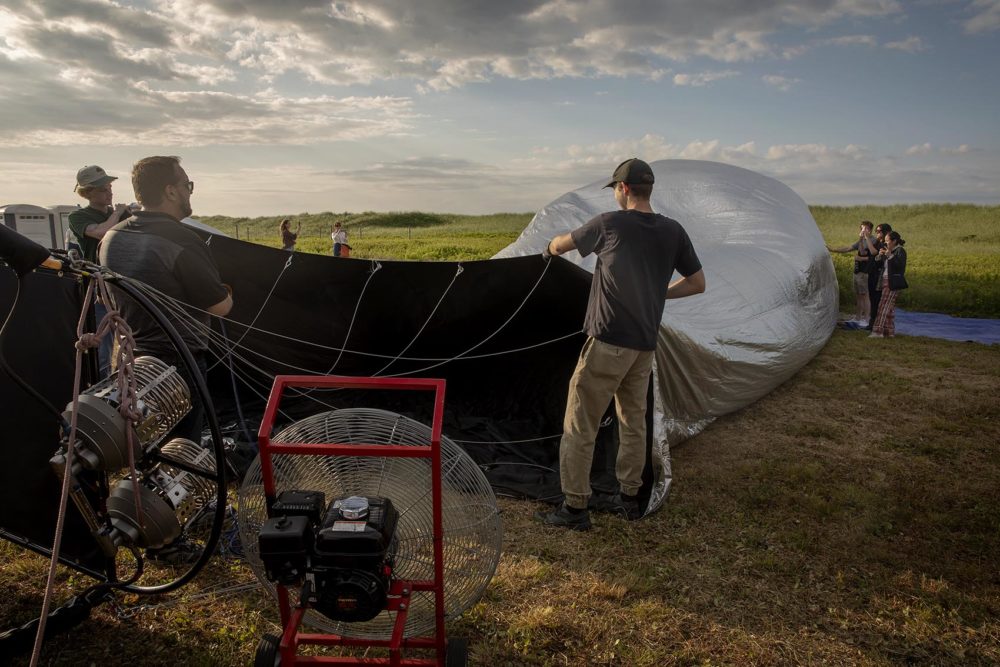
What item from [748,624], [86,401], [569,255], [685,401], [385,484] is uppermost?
[569,255]

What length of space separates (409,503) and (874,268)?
865 centimetres

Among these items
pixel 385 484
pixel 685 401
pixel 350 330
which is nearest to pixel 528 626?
pixel 385 484

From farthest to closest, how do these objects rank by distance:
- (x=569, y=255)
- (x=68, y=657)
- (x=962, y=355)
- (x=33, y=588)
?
1. (x=962, y=355)
2. (x=569, y=255)
3. (x=33, y=588)
4. (x=68, y=657)

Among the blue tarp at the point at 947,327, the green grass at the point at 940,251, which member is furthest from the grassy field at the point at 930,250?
the blue tarp at the point at 947,327

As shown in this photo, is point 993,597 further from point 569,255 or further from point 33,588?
point 33,588

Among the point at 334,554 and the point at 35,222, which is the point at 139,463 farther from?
the point at 35,222

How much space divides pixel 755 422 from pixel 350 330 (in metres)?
3.09

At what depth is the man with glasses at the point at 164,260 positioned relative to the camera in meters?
2.67

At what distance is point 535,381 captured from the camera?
4.76 m

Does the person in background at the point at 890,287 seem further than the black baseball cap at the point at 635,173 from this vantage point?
Yes

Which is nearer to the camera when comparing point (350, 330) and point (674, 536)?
point (674, 536)

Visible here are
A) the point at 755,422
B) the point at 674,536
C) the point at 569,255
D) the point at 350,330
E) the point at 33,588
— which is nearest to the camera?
the point at 33,588

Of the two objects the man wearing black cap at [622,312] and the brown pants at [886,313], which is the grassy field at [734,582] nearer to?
the man wearing black cap at [622,312]

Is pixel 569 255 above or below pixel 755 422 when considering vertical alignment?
above
